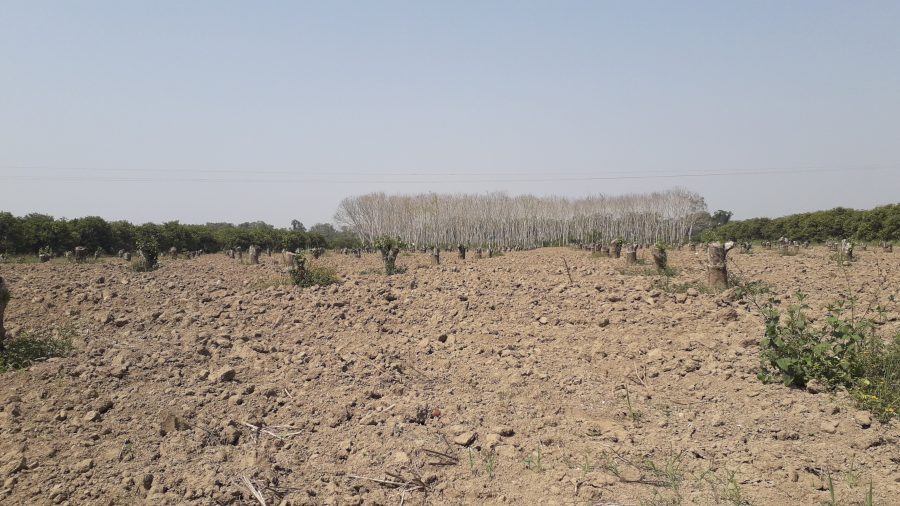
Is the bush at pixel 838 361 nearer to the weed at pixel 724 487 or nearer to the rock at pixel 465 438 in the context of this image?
the weed at pixel 724 487

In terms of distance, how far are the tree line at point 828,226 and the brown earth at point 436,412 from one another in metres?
15.1

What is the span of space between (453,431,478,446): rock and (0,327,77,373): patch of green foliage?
4.54m

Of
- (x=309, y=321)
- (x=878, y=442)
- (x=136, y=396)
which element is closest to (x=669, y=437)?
(x=878, y=442)

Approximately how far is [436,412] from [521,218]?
6061cm

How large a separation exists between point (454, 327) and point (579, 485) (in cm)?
384

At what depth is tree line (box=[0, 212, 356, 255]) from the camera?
2284cm

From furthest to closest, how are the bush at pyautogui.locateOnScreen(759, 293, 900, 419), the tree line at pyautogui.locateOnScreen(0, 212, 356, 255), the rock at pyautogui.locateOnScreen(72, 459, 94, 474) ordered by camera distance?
the tree line at pyautogui.locateOnScreen(0, 212, 356, 255) → the bush at pyautogui.locateOnScreen(759, 293, 900, 419) → the rock at pyautogui.locateOnScreen(72, 459, 94, 474)

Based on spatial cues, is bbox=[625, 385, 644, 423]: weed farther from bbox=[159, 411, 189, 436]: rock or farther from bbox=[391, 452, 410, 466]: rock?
bbox=[159, 411, 189, 436]: rock

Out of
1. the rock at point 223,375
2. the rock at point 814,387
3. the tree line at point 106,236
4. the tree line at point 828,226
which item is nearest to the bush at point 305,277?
the rock at point 223,375

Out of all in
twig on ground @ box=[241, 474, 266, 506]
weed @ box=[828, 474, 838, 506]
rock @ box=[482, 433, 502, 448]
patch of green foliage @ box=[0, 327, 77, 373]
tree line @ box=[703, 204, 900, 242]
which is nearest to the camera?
weed @ box=[828, 474, 838, 506]

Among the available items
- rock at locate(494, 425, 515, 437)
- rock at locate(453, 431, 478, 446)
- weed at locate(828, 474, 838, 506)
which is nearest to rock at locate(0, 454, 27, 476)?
rock at locate(453, 431, 478, 446)

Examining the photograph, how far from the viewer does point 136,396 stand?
199 inches

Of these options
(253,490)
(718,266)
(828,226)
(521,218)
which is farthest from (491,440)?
(521,218)

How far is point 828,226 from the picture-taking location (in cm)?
3303
